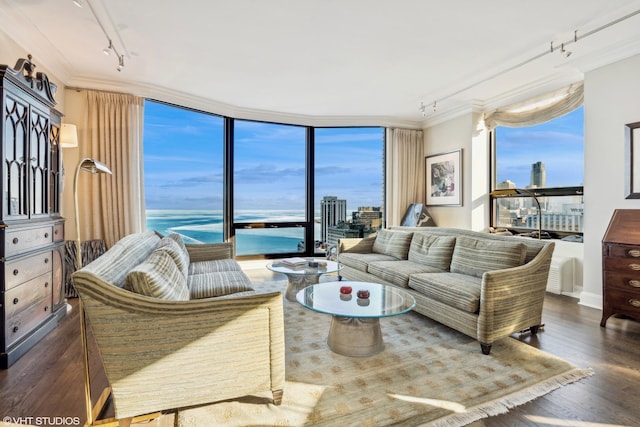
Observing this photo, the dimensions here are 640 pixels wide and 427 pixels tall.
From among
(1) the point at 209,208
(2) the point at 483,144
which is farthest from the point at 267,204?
(2) the point at 483,144

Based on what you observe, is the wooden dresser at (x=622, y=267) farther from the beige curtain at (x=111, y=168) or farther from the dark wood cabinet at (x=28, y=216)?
the beige curtain at (x=111, y=168)

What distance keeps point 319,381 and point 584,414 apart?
1407 mm

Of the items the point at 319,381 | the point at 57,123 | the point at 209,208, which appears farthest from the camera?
the point at 209,208

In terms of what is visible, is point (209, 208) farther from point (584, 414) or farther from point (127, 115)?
point (584, 414)

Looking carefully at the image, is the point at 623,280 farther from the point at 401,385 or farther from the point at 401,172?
the point at 401,172

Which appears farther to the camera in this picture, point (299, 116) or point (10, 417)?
point (299, 116)

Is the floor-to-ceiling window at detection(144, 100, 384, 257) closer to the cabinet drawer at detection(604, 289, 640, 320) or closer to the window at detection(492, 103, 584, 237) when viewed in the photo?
the window at detection(492, 103, 584, 237)

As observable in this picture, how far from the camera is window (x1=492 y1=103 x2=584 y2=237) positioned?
13.7ft

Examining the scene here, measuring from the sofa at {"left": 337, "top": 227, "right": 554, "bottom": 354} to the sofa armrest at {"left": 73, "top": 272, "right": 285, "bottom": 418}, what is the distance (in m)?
1.54

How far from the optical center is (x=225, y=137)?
217 inches

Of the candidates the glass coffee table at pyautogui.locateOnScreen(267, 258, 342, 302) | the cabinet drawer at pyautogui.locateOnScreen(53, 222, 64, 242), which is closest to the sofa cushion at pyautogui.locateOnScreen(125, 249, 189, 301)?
the cabinet drawer at pyautogui.locateOnScreen(53, 222, 64, 242)

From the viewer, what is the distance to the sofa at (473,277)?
8.12 feet

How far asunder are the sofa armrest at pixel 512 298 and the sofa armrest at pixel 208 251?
2.84 m

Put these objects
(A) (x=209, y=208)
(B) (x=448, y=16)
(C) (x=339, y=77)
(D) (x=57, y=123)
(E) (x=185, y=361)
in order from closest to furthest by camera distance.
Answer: (E) (x=185, y=361), (B) (x=448, y=16), (D) (x=57, y=123), (C) (x=339, y=77), (A) (x=209, y=208)
